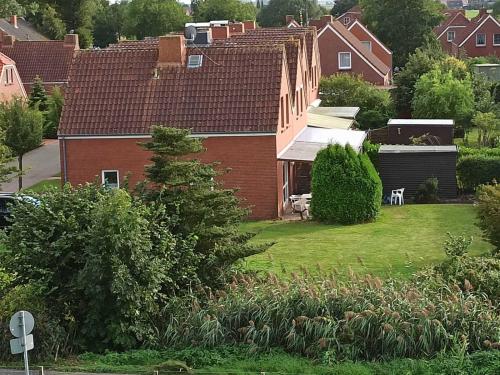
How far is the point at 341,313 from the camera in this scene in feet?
59.5

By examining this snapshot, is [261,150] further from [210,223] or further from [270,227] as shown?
[210,223]

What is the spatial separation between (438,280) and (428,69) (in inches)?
1594

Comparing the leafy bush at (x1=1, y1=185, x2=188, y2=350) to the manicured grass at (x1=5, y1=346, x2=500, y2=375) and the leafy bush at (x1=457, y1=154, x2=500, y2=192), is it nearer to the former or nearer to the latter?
the manicured grass at (x1=5, y1=346, x2=500, y2=375)

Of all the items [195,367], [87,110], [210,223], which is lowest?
[195,367]

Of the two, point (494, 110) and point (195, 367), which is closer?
point (195, 367)

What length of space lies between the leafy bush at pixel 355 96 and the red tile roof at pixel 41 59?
22591mm

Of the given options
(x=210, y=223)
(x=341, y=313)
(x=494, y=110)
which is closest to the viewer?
(x=341, y=313)

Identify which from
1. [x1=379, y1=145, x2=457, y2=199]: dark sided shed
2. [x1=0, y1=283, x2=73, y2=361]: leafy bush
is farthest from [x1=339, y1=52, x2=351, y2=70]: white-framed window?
[x1=0, y1=283, x2=73, y2=361]: leafy bush

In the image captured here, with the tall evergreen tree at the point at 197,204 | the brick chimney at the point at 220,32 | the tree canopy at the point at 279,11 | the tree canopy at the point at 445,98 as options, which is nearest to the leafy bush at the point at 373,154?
the tall evergreen tree at the point at 197,204

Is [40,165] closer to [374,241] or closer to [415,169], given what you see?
[415,169]

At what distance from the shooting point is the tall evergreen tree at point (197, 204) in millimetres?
21016

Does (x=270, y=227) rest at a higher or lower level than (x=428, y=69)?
lower

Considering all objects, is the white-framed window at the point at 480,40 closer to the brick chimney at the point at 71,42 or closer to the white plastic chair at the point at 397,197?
the brick chimney at the point at 71,42

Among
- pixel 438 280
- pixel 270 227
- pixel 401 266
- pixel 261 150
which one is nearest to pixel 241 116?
pixel 261 150
